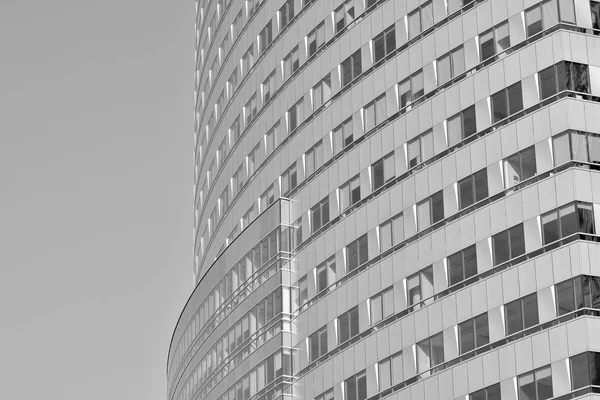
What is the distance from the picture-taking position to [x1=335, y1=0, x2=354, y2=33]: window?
8589 cm

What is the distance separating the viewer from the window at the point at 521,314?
217 ft

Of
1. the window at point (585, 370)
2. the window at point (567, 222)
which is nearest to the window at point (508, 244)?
the window at point (567, 222)

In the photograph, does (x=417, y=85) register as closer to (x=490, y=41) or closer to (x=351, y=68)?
(x=490, y=41)

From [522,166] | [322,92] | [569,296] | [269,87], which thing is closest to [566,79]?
[522,166]

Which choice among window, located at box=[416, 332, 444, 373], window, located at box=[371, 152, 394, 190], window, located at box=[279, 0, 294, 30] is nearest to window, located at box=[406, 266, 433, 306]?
window, located at box=[416, 332, 444, 373]

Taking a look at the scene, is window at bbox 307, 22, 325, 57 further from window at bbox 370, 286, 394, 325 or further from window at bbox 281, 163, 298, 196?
window at bbox 370, 286, 394, 325

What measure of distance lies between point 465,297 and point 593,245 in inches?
312

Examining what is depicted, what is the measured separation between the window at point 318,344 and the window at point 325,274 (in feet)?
8.61

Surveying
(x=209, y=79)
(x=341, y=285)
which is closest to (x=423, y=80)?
(x=341, y=285)

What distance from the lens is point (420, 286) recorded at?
73.9 meters

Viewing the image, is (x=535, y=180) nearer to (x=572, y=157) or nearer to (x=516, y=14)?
(x=572, y=157)

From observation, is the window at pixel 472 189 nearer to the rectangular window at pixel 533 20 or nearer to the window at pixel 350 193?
the rectangular window at pixel 533 20

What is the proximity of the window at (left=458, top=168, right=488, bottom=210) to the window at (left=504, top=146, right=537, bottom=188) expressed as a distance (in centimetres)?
150

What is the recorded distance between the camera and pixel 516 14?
2852 inches
